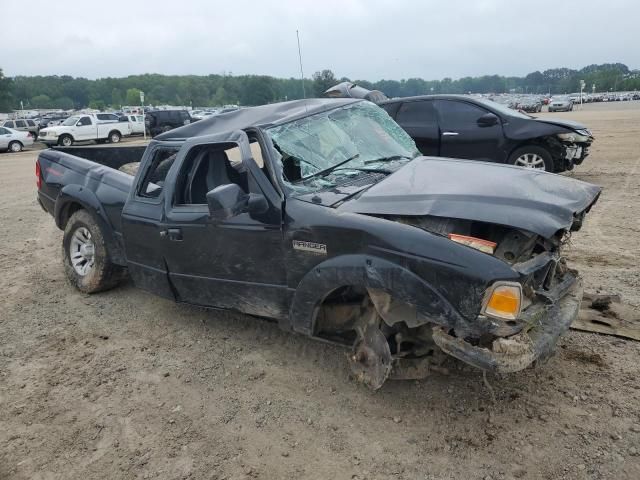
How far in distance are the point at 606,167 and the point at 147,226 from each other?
32.9 feet

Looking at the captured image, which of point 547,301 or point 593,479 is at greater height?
point 547,301

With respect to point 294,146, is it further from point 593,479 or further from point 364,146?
point 593,479

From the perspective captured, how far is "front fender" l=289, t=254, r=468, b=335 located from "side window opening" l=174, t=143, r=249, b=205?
4.08 feet

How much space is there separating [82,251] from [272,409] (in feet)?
10.9

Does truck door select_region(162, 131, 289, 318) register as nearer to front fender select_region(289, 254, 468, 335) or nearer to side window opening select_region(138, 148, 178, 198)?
front fender select_region(289, 254, 468, 335)

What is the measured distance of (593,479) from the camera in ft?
8.46

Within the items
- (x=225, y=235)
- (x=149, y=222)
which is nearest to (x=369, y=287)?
(x=225, y=235)

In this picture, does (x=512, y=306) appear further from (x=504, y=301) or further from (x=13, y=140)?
(x=13, y=140)

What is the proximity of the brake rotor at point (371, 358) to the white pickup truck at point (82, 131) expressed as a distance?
90.3 ft

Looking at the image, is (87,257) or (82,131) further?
(82,131)

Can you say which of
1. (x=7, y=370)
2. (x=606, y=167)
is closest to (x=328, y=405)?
(x=7, y=370)

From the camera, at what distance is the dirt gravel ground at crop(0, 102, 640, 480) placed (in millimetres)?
2834

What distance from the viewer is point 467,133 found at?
9.08 m

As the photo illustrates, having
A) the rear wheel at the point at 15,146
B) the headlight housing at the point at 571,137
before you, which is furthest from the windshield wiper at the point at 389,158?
the rear wheel at the point at 15,146
